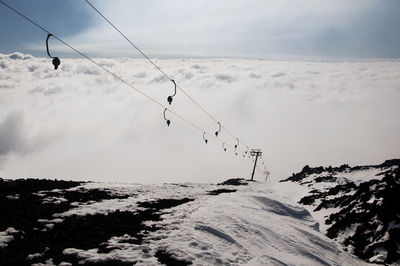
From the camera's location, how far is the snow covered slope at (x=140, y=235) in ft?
33.0

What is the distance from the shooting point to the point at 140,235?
1266cm

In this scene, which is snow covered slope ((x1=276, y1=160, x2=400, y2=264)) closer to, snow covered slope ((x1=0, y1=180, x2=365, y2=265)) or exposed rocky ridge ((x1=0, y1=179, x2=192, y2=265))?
snow covered slope ((x1=0, y1=180, x2=365, y2=265))

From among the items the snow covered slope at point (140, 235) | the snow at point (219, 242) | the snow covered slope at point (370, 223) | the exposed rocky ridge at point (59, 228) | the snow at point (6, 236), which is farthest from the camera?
the snow covered slope at point (370, 223)

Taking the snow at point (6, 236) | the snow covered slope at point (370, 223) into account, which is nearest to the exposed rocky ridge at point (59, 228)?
the snow at point (6, 236)

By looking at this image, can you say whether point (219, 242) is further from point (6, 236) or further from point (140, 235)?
point (6, 236)

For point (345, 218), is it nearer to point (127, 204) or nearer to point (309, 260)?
point (309, 260)

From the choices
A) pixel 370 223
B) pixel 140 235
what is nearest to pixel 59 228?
pixel 140 235

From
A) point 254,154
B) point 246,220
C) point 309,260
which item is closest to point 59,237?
point 246,220

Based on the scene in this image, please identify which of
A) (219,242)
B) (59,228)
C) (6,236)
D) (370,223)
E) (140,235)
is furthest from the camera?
(370,223)

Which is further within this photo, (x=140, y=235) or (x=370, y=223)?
(x=370, y=223)

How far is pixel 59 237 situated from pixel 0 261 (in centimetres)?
274

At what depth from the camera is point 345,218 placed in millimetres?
25766

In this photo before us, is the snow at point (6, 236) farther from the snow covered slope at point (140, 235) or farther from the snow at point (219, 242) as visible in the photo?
the snow at point (219, 242)

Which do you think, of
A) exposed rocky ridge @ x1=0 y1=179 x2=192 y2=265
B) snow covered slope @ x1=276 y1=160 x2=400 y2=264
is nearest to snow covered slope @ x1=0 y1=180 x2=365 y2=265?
exposed rocky ridge @ x1=0 y1=179 x2=192 y2=265
